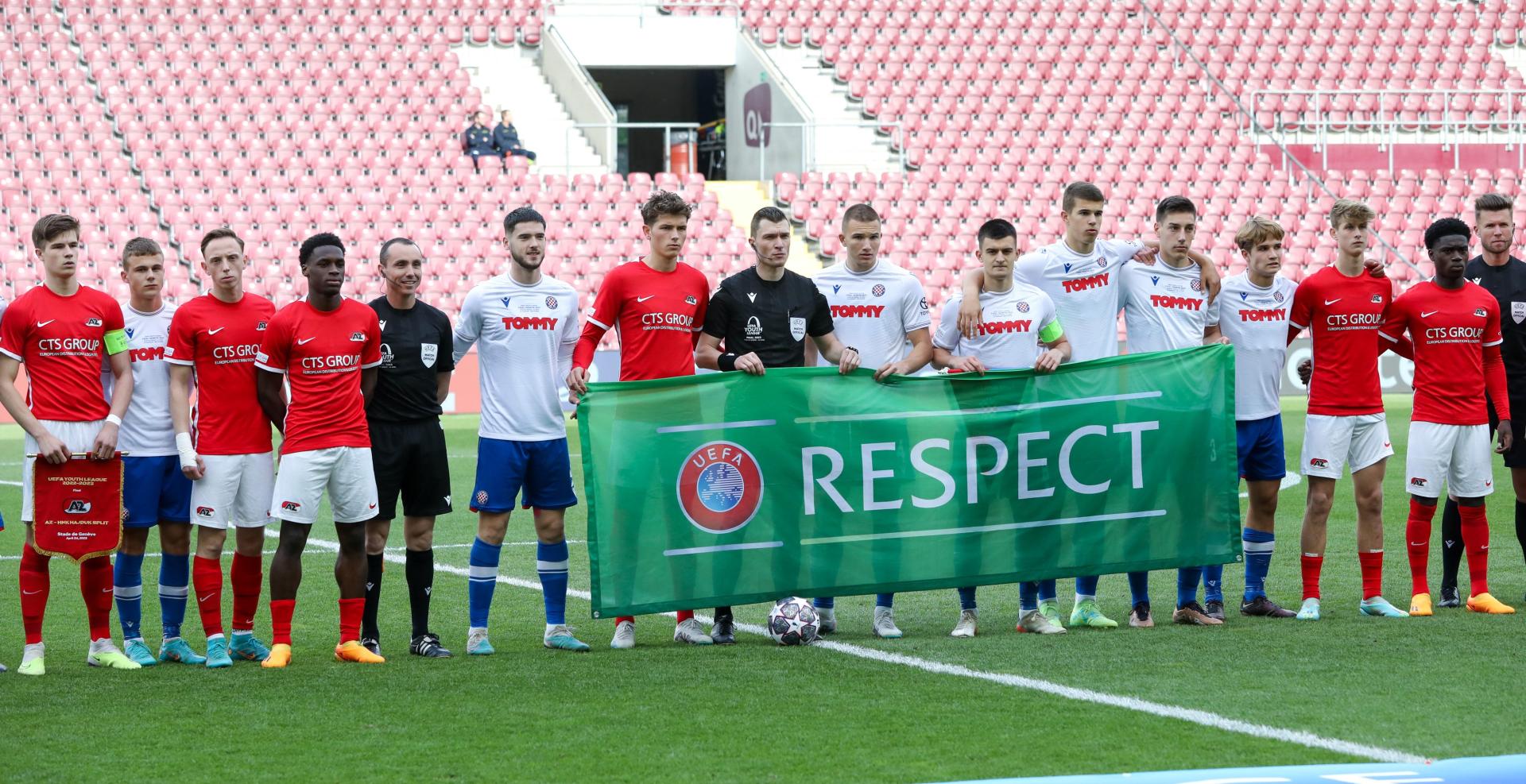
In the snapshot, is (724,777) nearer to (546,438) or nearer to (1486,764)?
(1486,764)

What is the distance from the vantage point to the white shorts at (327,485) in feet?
22.8

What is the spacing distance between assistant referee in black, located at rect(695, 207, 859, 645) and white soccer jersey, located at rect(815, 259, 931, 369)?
0.18 meters

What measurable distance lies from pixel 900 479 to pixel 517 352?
1763 mm

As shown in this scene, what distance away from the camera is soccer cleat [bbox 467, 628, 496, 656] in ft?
23.9

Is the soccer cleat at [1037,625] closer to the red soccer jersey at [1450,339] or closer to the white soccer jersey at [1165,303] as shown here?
the white soccer jersey at [1165,303]

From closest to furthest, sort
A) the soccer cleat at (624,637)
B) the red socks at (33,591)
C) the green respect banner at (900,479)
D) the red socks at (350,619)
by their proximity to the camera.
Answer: the red socks at (33,591) < the red socks at (350,619) < the green respect banner at (900,479) < the soccer cleat at (624,637)

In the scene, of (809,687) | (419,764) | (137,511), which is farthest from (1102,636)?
(137,511)

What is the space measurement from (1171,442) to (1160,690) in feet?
6.64

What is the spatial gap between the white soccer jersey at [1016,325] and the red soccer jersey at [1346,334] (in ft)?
4.05

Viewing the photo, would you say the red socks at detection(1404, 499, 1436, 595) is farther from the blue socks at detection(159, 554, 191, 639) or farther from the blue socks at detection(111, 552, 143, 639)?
the blue socks at detection(111, 552, 143, 639)

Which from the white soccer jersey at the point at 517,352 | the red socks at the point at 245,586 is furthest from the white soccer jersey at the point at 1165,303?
the red socks at the point at 245,586

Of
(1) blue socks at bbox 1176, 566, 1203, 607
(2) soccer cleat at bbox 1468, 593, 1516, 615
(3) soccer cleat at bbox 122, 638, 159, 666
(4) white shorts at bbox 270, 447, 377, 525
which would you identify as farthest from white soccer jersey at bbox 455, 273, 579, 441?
(2) soccer cleat at bbox 1468, 593, 1516, 615

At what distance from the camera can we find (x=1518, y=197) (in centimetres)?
2772

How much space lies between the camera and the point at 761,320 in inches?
298
